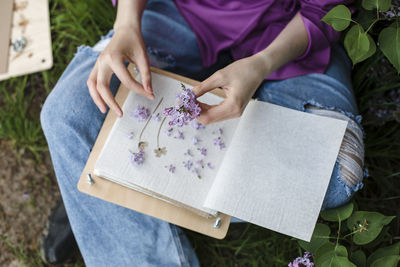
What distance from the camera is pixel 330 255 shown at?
0.84 m

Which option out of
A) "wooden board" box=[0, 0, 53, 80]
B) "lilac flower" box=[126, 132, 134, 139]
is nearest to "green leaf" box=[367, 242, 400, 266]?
"lilac flower" box=[126, 132, 134, 139]

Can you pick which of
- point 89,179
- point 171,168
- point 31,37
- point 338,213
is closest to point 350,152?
point 338,213

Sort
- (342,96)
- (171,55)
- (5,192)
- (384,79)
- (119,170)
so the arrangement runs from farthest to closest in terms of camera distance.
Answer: (5,192) < (384,79) < (171,55) < (342,96) < (119,170)

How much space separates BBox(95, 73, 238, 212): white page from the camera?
0.88 meters

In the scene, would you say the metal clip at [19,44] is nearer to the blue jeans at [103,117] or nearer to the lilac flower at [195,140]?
the blue jeans at [103,117]

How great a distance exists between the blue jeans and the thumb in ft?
0.92

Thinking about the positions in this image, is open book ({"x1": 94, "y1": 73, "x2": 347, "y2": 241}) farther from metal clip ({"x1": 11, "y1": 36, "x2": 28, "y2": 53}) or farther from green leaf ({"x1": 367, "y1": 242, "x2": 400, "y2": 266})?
metal clip ({"x1": 11, "y1": 36, "x2": 28, "y2": 53})

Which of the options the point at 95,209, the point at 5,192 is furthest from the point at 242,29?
the point at 5,192

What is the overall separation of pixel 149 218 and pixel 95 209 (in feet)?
0.60

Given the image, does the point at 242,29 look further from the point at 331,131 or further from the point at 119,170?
the point at 119,170

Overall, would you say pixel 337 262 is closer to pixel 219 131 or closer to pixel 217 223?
pixel 217 223

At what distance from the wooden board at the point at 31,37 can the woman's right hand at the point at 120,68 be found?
2.99 ft

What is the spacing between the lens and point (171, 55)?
3.75 ft

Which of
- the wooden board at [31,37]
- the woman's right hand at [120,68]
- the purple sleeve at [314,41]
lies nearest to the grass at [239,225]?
the wooden board at [31,37]
